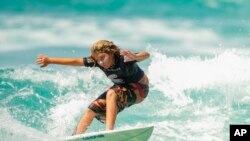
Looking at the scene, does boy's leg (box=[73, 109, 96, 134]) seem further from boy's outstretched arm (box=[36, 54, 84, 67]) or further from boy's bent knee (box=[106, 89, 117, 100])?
boy's outstretched arm (box=[36, 54, 84, 67])

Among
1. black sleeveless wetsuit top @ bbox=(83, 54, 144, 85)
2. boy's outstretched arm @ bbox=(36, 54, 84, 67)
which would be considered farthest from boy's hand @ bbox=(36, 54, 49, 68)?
black sleeveless wetsuit top @ bbox=(83, 54, 144, 85)

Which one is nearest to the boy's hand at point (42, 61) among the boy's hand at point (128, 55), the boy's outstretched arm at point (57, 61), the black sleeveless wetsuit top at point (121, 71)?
the boy's outstretched arm at point (57, 61)

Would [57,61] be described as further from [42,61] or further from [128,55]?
[128,55]

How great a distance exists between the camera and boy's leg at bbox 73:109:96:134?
401 inches

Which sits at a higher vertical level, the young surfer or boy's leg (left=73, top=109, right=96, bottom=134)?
the young surfer

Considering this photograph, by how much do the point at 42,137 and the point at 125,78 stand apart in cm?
204

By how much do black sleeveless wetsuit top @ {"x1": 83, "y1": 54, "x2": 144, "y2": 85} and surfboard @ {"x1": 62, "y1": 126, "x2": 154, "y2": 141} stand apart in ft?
4.34

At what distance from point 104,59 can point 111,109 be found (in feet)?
3.19

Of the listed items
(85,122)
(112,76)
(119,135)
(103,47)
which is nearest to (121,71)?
(112,76)

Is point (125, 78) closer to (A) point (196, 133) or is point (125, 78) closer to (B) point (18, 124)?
(B) point (18, 124)

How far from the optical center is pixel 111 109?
31.5ft

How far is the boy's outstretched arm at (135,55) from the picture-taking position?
31.3ft

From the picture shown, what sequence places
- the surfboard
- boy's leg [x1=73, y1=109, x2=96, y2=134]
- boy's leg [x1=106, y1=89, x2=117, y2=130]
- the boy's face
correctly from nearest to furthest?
1. the surfboard
2. boy's leg [x1=106, y1=89, x2=117, y2=130]
3. the boy's face
4. boy's leg [x1=73, y1=109, x2=96, y2=134]

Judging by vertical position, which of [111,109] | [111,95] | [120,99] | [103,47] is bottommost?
[111,109]
